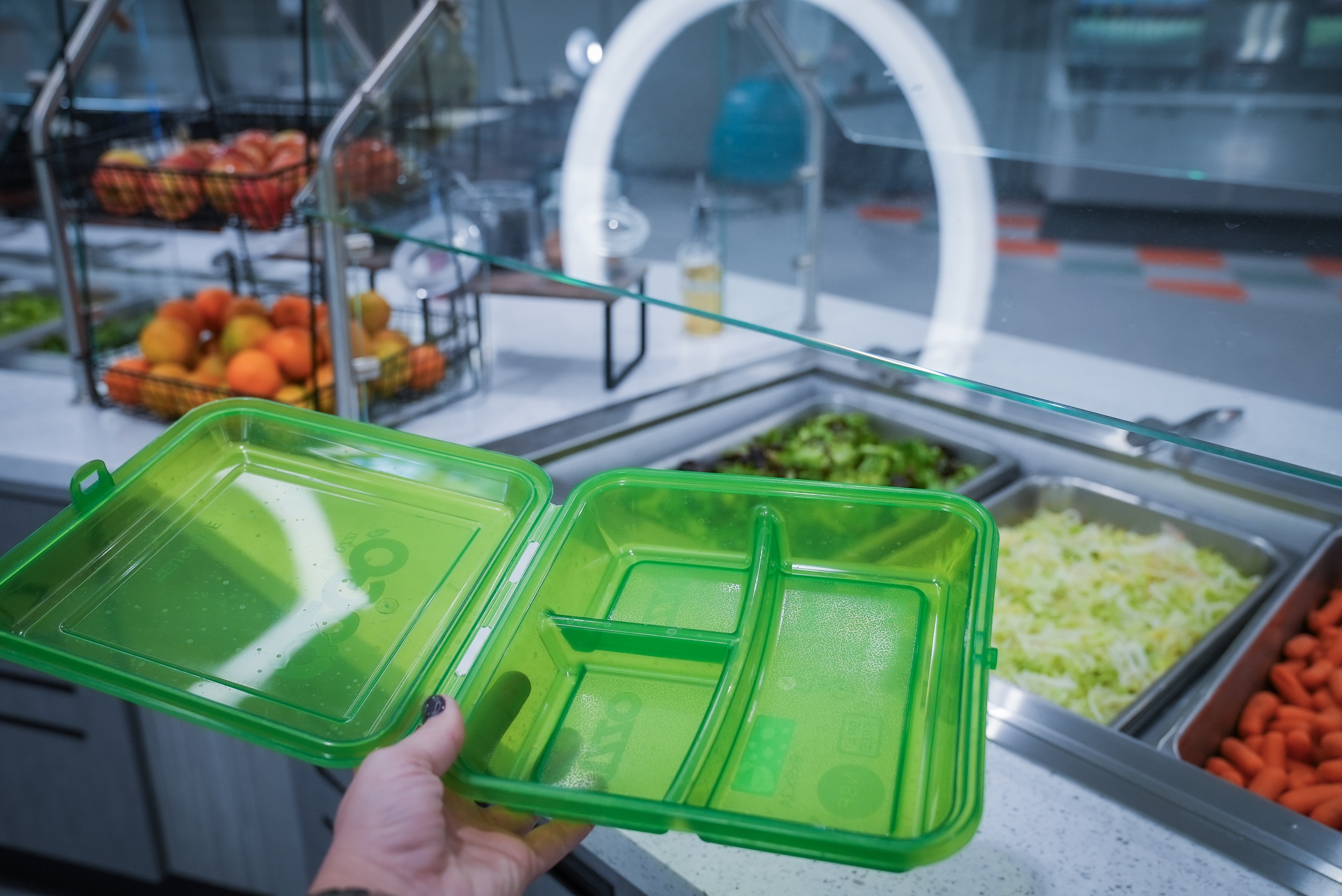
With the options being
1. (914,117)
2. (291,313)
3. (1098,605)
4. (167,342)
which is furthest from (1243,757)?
(167,342)

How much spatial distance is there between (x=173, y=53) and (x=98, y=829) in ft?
14.6

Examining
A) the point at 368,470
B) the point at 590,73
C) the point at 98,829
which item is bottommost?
the point at 98,829

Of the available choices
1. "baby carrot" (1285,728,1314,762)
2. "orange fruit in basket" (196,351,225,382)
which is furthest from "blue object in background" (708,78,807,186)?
"baby carrot" (1285,728,1314,762)

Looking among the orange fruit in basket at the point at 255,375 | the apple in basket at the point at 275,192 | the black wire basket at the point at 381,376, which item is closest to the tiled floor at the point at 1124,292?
the black wire basket at the point at 381,376

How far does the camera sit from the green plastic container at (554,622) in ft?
2.03

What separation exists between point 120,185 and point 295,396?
41cm

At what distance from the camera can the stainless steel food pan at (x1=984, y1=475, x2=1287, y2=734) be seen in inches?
42.1

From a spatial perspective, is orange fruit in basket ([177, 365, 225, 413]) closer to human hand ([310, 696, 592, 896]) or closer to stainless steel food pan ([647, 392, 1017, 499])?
stainless steel food pan ([647, 392, 1017, 499])

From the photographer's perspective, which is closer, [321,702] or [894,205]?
[321,702]

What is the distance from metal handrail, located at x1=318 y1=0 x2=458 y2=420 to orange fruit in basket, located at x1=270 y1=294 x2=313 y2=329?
0.69ft

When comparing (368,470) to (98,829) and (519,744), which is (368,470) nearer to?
(519,744)

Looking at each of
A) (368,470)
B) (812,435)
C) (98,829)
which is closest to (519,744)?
(368,470)

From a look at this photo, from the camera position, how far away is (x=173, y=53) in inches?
193

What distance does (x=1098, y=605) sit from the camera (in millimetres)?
1281
